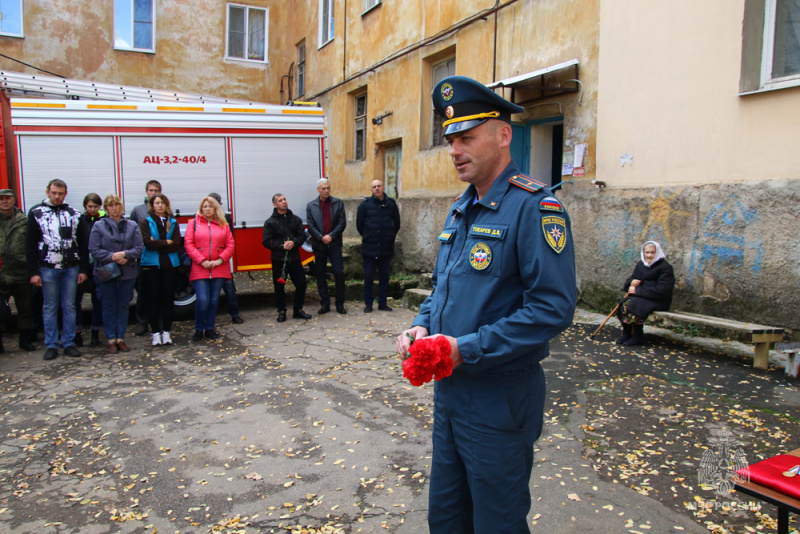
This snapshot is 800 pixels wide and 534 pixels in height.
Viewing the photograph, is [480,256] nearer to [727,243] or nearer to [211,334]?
[727,243]

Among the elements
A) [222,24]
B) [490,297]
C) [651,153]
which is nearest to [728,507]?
[490,297]

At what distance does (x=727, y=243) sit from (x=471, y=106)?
5844mm

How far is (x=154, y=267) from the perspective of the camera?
7.86 meters

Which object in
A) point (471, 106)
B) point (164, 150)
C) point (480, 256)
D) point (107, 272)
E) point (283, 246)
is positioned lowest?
point (107, 272)

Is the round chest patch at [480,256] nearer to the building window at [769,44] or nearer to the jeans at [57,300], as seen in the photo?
the building window at [769,44]

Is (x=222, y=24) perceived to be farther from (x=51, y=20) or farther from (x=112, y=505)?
(x=112, y=505)

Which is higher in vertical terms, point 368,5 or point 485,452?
point 368,5

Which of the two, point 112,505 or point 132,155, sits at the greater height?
point 132,155

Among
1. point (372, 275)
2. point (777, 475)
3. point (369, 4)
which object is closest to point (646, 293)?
point (372, 275)

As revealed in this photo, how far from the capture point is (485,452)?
6.98 feet

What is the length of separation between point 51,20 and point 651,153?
16.3 meters

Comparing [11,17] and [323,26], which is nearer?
[11,17]

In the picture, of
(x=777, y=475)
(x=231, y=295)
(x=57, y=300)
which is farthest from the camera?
(x=231, y=295)

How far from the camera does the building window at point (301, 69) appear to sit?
18603 millimetres
